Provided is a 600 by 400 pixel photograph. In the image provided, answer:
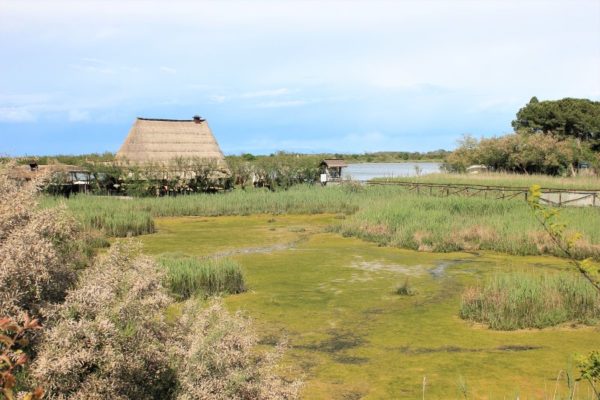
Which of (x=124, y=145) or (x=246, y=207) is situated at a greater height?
(x=124, y=145)

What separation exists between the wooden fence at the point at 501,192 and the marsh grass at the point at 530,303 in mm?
12680

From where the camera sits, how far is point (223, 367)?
3.65m

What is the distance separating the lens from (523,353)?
21.7 feet

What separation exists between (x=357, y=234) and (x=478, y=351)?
10021mm

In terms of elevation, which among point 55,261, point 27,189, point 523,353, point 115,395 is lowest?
point 523,353

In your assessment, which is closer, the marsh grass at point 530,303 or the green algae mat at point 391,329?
the green algae mat at point 391,329

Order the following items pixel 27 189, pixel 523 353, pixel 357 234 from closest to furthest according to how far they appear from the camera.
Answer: pixel 27 189
pixel 523 353
pixel 357 234

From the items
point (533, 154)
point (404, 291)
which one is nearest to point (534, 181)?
point (533, 154)

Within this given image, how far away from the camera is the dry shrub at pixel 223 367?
349cm

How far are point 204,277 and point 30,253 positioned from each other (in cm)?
602

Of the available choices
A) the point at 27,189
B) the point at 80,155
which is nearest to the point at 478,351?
the point at 27,189

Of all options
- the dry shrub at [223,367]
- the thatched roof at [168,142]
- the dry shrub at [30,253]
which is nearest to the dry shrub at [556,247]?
the dry shrub at [223,367]

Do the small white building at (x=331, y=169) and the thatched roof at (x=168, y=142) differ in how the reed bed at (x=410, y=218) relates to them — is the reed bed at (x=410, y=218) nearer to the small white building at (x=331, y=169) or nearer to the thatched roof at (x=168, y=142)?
the thatched roof at (x=168, y=142)

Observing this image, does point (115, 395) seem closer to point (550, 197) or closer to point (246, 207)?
point (246, 207)
